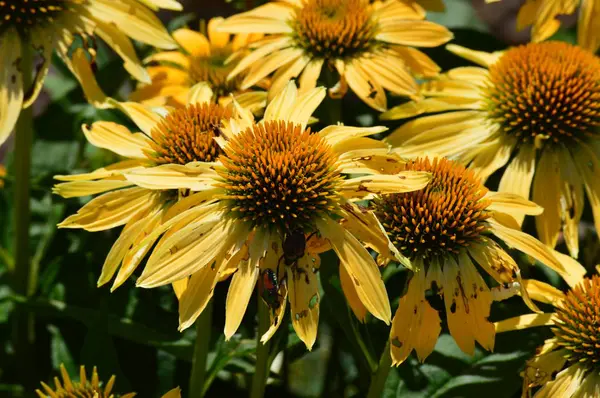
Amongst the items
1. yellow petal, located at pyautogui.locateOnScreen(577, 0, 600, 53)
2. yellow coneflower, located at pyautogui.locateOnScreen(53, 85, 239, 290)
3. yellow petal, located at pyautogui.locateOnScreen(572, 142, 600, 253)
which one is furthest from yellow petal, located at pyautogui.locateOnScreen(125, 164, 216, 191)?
yellow petal, located at pyautogui.locateOnScreen(577, 0, 600, 53)

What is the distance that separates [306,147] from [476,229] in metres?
0.27

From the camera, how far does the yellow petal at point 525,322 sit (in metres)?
1.23

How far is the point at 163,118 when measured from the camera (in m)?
1.26

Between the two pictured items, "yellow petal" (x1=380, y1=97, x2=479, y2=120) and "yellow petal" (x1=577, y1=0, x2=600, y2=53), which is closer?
"yellow petal" (x1=380, y1=97, x2=479, y2=120)

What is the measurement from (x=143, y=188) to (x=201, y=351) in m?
0.25

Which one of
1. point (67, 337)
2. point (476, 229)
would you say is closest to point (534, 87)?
point (476, 229)

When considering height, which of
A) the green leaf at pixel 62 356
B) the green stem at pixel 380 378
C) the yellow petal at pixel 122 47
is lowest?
the green leaf at pixel 62 356

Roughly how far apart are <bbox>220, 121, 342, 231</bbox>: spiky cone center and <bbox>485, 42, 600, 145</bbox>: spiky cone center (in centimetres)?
47

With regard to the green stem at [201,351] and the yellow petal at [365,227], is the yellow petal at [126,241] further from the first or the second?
the yellow petal at [365,227]

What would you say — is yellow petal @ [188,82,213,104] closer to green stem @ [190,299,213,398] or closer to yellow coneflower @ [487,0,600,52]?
green stem @ [190,299,213,398]

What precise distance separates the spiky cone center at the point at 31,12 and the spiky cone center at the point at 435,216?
2.18 feet

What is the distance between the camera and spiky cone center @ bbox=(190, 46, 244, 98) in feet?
5.19

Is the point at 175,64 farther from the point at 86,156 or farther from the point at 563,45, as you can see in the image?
the point at 563,45

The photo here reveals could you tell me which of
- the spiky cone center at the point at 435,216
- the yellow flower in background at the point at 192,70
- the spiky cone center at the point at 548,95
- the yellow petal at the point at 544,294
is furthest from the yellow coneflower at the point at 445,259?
the yellow flower in background at the point at 192,70
